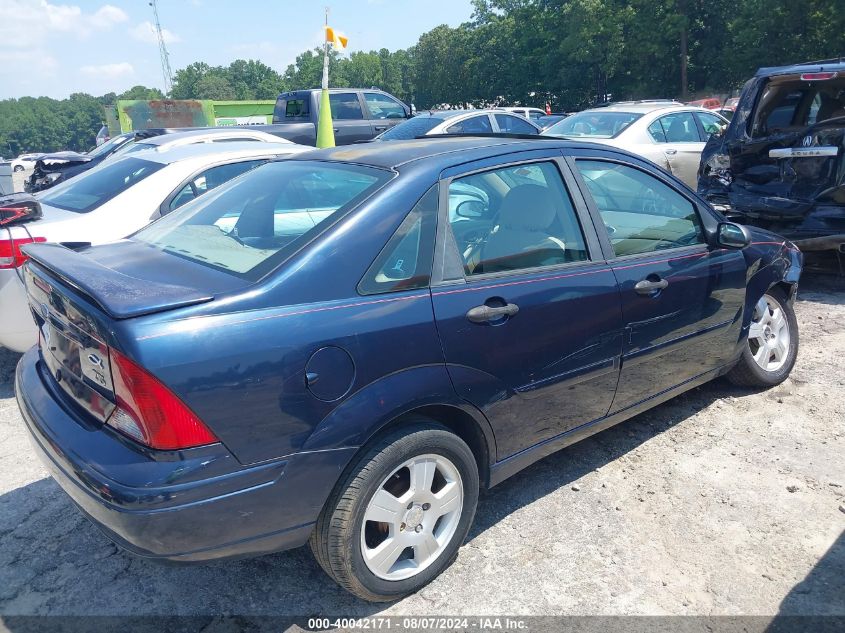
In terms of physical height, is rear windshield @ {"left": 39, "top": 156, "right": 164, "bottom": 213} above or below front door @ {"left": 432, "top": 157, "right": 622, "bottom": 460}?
above

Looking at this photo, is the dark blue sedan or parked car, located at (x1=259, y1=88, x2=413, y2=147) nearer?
the dark blue sedan

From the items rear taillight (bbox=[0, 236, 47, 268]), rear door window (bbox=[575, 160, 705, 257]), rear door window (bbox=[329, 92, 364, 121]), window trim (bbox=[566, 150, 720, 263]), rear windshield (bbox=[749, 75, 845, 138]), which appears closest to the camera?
→ window trim (bbox=[566, 150, 720, 263])

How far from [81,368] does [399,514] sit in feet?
4.14

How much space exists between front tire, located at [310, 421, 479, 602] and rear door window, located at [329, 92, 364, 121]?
12.2 meters

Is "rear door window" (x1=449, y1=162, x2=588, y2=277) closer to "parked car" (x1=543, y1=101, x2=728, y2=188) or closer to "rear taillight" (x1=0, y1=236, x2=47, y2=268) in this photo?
"rear taillight" (x1=0, y1=236, x2=47, y2=268)

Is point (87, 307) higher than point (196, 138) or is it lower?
lower

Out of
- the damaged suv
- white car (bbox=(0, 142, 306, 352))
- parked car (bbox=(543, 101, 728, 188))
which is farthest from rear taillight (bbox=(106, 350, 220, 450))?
parked car (bbox=(543, 101, 728, 188))

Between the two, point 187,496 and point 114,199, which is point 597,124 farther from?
point 187,496

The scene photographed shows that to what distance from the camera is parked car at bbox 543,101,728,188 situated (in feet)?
30.7

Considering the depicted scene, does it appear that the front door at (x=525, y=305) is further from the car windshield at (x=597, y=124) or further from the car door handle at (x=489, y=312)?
the car windshield at (x=597, y=124)

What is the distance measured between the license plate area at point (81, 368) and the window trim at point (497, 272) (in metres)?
1.20

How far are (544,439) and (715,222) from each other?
173 centimetres

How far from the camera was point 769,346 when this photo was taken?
440cm

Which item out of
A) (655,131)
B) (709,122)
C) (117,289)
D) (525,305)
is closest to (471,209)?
(525,305)
